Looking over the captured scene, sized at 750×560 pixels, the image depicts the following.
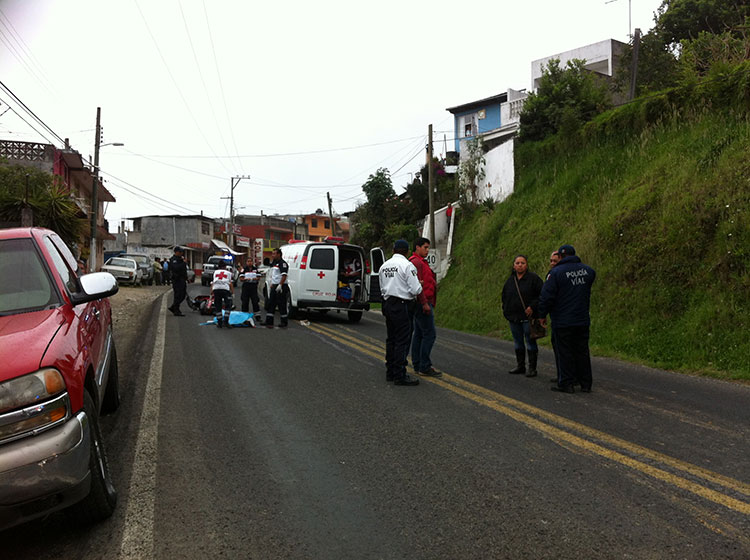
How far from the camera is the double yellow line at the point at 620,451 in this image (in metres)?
3.77

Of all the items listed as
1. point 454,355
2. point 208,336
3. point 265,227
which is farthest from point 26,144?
point 265,227

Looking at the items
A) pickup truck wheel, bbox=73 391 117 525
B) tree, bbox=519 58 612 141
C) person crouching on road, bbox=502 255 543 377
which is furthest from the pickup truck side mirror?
tree, bbox=519 58 612 141

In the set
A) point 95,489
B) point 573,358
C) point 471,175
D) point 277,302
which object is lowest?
point 95,489

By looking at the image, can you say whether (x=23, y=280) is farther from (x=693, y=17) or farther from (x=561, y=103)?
(x=693, y=17)

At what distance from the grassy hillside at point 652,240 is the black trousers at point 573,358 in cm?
282

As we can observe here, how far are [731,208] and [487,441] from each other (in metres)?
8.98

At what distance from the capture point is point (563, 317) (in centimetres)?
705

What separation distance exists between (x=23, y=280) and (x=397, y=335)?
455 cm

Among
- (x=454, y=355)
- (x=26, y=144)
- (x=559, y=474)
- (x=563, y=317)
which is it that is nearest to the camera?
(x=559, y=474)

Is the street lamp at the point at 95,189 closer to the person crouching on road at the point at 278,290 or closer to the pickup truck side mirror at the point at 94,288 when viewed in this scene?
the person crouching on road at the point at 278,290

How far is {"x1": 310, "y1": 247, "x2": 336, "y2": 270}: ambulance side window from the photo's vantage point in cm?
1586

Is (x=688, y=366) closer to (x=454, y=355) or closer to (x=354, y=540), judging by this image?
(x=454, y=355)

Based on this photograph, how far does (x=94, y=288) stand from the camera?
4016mm


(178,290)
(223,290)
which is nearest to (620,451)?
(223,290)
